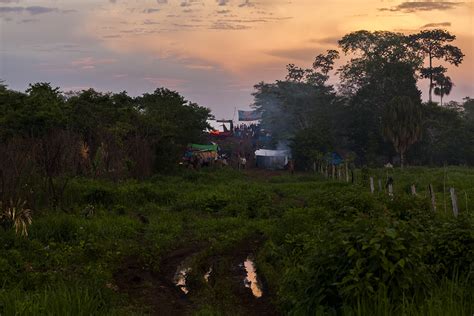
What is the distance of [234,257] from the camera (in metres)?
12.2

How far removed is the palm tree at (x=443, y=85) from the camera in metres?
59.0

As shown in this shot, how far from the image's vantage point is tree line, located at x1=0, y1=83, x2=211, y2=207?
1547cm

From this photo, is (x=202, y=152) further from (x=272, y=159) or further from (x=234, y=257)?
(x=234, y=257)

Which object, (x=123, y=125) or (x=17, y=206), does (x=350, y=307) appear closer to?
(x=17, y=206)

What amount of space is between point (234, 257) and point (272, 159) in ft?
116

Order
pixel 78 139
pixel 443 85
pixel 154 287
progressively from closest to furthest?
pixel 154 287 < pixel 78 139 < pixel 443 85

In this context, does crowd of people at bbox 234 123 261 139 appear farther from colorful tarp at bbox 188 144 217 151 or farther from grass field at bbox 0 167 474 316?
grass field at bbox 0 167 474 316

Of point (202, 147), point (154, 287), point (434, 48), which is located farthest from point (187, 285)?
point (434, 48)

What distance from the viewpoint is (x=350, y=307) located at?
568 cm

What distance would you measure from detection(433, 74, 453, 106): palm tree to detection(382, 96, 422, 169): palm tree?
55.8ft

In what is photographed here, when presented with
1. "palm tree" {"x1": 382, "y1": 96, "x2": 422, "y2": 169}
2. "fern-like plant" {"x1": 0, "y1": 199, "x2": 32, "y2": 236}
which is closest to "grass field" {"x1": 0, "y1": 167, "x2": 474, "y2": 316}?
"fern-like plant" {"x1": 0, "y1": 199, "x2": 32, "y2": 236}

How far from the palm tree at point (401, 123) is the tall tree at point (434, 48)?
53.9 ft

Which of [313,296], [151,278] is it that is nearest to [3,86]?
[151,278]

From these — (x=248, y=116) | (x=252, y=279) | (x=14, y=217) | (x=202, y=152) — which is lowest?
(x=252, y=279)
